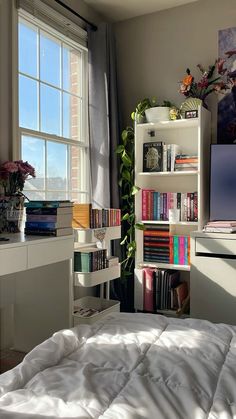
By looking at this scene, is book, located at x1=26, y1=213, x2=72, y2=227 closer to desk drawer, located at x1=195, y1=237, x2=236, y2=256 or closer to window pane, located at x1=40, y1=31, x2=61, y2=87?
desk drawer, located at x1=195, y1=237, x2=236, y2=256

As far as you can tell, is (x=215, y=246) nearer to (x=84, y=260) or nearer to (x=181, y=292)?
(x=181, y=292)

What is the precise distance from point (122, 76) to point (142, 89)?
0.26 metres

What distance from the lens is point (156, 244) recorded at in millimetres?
3266

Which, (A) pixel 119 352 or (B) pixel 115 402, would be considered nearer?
(B) pixel 115 402

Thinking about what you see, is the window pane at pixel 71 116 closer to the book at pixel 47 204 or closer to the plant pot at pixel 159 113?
the plant pot at pixel 159 113

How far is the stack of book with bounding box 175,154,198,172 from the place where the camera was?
3.12 metres

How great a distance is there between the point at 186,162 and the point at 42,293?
151 centimetres

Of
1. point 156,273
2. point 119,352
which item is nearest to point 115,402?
point 119,352

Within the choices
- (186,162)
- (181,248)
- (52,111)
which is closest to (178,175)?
(186,162)

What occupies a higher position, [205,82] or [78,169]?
[205,82]

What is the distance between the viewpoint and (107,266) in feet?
9.47

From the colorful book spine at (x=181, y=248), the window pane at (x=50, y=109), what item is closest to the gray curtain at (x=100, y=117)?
the window pane at (x=50, y=109)

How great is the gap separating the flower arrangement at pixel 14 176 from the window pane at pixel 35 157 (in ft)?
1.09

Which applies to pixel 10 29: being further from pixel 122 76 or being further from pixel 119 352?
pixel 119 352
